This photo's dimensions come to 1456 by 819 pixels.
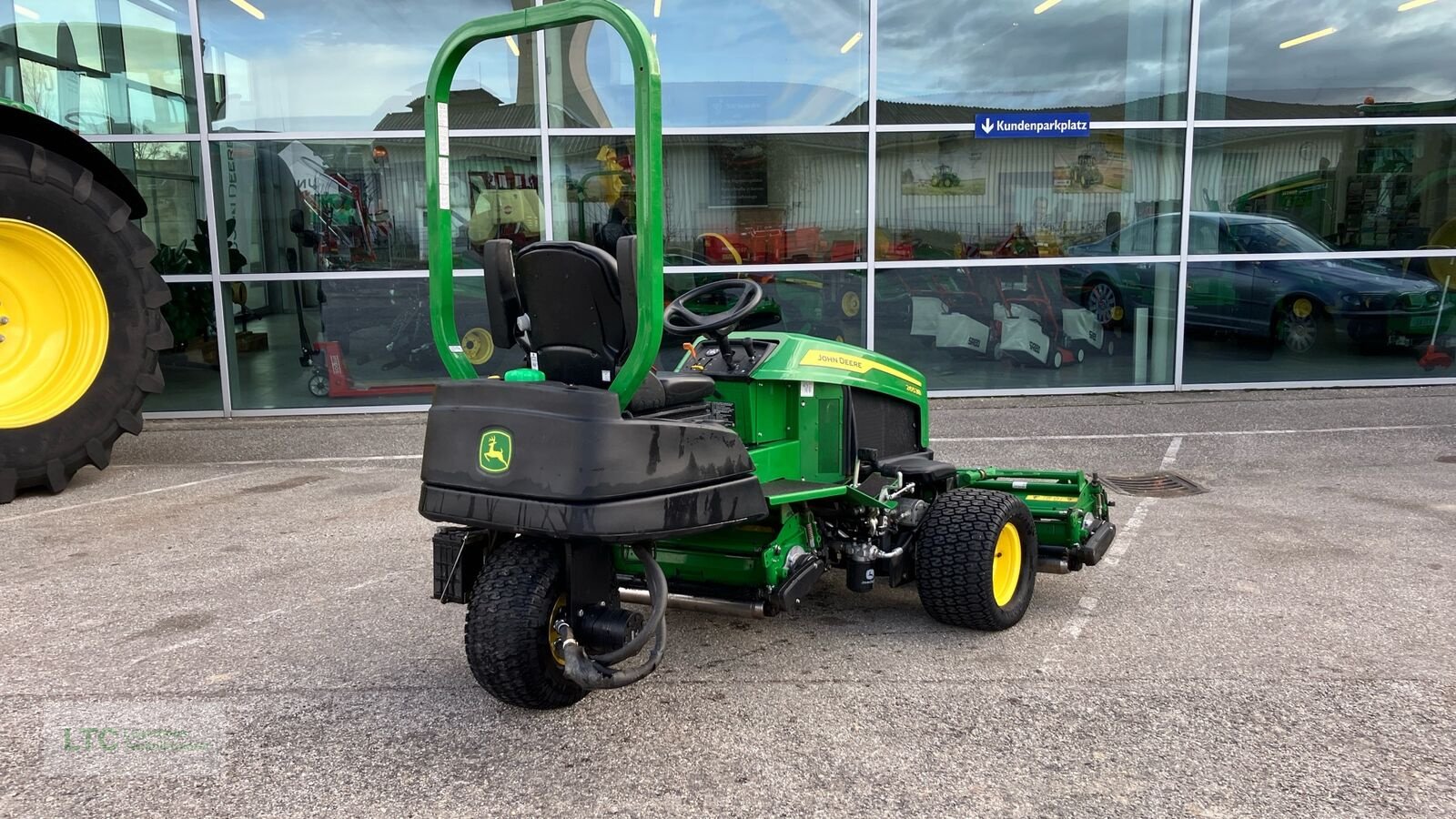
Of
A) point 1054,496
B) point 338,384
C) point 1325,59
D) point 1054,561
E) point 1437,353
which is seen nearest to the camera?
point 1054,561

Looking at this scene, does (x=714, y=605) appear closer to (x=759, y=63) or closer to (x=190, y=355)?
(x=759, y=63)

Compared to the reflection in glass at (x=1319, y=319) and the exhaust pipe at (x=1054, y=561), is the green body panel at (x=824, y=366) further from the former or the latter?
the reflection in glass at (x=1319, y=319)

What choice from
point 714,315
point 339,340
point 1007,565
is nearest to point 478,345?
point 339,340

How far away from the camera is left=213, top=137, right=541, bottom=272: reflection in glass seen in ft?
30.1

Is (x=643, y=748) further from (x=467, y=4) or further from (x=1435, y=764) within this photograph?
(x=467, y=4)

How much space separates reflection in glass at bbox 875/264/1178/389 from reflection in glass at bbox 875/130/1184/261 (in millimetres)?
248

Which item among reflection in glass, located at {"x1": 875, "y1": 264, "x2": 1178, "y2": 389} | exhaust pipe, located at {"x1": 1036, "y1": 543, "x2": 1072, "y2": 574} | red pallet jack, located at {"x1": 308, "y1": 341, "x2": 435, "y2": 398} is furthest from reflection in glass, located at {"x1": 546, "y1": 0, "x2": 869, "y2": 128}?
exhaust pipe, located at {"x1": 1036, "y1": 543, "x2": 1072, "y2": 574}

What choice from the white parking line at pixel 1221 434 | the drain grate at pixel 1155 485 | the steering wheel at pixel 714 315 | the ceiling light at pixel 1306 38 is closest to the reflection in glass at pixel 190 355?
the white parking line at pixel 1221 434

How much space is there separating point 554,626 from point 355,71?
25.0 ft

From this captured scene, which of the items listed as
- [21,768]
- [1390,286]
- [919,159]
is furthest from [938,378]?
Result: [21,768]

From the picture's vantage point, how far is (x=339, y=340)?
939 cm

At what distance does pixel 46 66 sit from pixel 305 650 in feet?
24.3

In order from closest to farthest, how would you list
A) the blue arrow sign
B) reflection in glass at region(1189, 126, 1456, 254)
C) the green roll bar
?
the green roll bar
the blue arrow sign
reflection in glass at region(1189, 126, 1456, 254)

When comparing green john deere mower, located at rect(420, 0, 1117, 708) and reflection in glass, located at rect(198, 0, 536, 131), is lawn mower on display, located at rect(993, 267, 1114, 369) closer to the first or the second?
reflection in glass, located at rect(198, 0, 536, 131)
